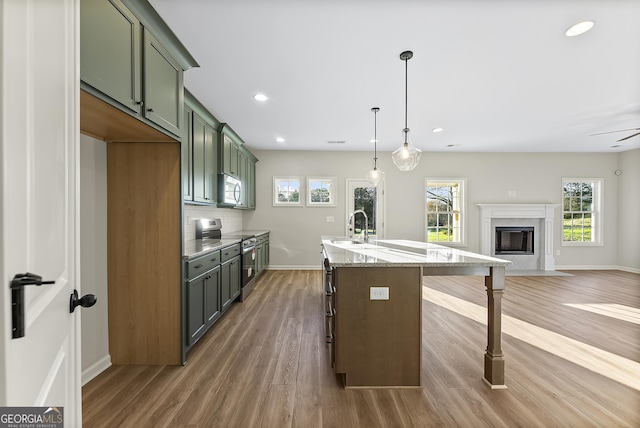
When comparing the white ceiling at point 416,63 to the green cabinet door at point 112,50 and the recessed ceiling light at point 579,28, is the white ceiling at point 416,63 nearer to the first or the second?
the recessed ceiling light at point 579,28

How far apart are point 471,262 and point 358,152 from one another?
15.5 feet

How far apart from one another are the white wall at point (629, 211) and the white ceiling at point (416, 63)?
2.41 meters

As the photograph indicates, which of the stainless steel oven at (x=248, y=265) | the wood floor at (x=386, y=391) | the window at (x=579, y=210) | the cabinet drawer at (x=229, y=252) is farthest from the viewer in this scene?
the window at (x=579, y=210)

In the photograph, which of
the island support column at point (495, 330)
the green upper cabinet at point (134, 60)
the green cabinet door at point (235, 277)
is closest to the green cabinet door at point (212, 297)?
the green cabinet door at point (235, 277)

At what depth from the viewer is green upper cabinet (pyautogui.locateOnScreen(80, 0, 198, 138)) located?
138 centimetres

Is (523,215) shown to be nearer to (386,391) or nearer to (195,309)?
(386,391)

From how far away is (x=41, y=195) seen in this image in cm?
83

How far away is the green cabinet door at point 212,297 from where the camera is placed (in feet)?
9.19

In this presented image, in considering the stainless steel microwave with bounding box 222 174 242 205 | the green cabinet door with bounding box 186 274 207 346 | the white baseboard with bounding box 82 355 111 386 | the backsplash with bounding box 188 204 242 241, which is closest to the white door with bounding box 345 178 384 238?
the backsplash with bounding box 188 204 242 241

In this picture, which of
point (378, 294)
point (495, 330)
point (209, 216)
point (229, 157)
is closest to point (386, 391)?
point (378, 294)

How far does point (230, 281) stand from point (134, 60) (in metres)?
2.55

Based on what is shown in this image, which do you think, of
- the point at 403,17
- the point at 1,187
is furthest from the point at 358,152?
the point at 1,187

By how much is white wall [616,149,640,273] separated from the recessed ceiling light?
19.9 feet

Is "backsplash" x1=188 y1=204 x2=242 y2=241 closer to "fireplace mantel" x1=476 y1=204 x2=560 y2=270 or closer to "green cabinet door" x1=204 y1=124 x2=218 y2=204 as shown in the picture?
"green cabinet door" x1=204 y1=124 x2=218 y2=204
